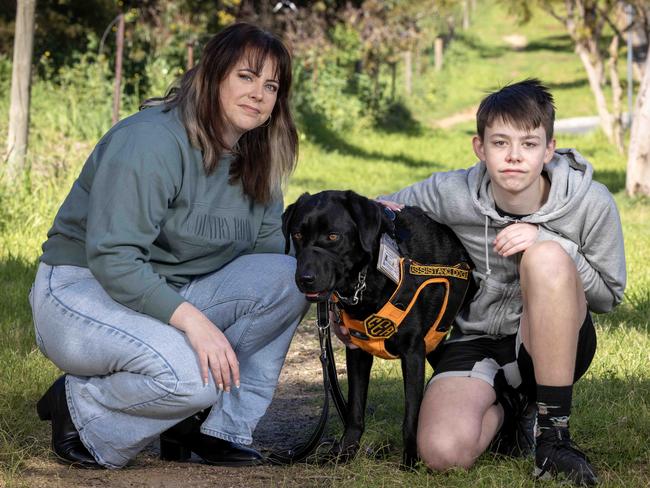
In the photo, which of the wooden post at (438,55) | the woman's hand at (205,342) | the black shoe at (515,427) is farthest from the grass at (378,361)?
the wooden post at (438,55)

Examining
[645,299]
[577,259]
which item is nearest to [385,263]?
[577,259]

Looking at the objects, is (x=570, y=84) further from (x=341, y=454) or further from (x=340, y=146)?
(x=341, y=454)

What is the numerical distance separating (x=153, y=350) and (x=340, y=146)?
13632 millimetres

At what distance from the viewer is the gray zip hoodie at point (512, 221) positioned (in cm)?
316

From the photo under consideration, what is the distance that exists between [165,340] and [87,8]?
13.4m

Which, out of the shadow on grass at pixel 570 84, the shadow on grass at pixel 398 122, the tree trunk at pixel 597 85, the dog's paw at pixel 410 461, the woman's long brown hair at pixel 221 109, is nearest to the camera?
the dog's paw at pixel 410 461

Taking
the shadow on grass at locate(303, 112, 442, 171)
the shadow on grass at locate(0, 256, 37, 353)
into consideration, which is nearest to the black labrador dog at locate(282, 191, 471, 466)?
the shadow on grass at locate(0, 256, 37, 353)

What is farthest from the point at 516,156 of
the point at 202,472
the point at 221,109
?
the point at 202,472

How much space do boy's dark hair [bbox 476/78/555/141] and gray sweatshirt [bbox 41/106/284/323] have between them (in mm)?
947

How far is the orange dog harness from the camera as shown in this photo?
3.24m

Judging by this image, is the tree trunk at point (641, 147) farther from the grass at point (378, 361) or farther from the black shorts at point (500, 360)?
the black shorts at point (500, 360)

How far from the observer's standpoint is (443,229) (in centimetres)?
350

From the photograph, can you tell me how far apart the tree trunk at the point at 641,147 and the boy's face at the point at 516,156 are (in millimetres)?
7738

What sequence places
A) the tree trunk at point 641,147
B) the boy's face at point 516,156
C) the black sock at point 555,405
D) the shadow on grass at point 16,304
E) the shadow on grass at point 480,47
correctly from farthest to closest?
the shadow on grass at point 480,47
the tree trunk at point 641,147
the shadow on grass at point 16,304
the boy's face at point 516,156
the black sock at point 555,405
